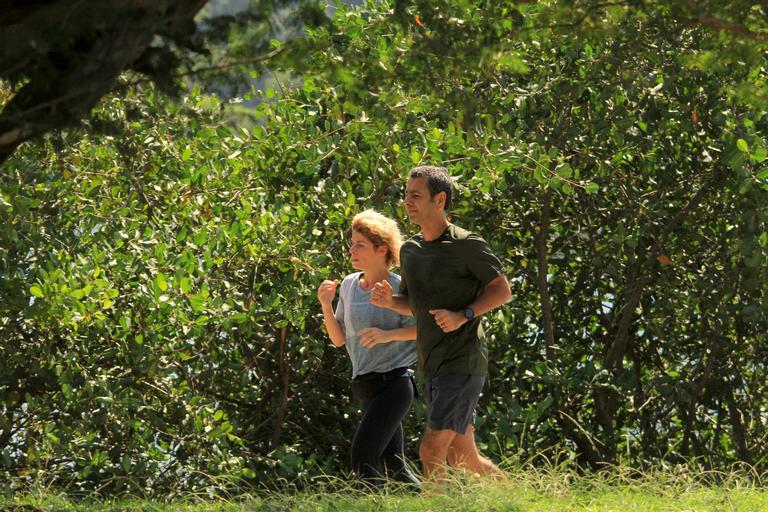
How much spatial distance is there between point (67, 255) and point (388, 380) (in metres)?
2.15

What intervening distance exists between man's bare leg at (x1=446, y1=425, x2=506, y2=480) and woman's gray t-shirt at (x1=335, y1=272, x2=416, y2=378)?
538mm

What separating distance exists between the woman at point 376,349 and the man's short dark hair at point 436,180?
0.51 meters

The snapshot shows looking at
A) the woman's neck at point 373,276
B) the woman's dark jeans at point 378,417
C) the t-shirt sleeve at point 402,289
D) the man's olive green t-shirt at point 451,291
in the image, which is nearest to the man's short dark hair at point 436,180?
the man's olive green t-shirt at point 451,291

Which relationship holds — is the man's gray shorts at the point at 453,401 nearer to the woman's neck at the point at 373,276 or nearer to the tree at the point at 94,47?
the woman's neck at the point at 373,276

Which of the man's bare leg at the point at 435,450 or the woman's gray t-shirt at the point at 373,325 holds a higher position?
the woman's gray t-shirt at the point at 373,325

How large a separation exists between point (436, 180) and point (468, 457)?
4.55 ft

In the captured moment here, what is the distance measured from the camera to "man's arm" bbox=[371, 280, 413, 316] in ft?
20.9

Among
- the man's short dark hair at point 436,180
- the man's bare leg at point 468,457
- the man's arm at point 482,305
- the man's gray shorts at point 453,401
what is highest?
the man's short dark hair at point 436,180

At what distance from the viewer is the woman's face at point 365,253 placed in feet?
22.2

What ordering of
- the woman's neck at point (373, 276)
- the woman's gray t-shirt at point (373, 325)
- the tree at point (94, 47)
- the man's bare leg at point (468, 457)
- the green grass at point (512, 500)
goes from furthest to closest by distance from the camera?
the woman's neck at point (373, 276)
the woman's gray t-shirt at point (373, 325)
the man's bare leg at point (468, 457)
the green grass at point (512, 500)
the tree at point (94, 47)

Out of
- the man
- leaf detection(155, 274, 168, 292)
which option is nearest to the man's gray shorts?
the man

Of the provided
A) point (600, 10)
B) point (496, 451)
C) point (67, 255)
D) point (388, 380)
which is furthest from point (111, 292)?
point (600, 10)

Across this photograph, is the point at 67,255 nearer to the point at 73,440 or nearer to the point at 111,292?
the point at 111,292

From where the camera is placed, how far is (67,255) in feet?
24.8
